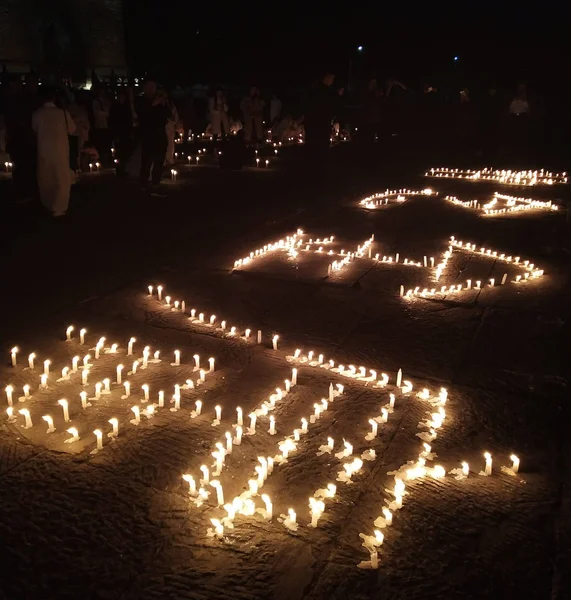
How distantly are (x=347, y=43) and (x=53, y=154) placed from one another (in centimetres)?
2045

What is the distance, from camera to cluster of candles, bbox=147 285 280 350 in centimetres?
520

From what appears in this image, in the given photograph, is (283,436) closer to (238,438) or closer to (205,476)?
(238,438)

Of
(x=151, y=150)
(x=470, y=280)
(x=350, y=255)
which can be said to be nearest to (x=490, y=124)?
(x=151, y=150)

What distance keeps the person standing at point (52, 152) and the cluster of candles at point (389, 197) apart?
5079mm

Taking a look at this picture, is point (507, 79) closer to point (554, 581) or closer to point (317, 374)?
point (317, 374)

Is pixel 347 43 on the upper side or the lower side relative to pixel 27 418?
upper

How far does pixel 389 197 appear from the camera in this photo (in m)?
12.4

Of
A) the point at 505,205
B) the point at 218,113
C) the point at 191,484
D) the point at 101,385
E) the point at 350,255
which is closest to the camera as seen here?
the point at 191,484

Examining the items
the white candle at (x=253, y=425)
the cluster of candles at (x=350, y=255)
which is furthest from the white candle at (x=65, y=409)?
the cluster of candles at (x=350, y=255)

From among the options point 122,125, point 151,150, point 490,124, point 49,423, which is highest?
point 122,125

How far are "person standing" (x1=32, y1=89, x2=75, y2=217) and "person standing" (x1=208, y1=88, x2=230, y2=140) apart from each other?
9.84m

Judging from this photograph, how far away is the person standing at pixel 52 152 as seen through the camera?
8969 mm

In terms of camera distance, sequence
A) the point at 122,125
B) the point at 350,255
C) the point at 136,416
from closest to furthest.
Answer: the point at 136,416
the point at 350,255
the point at 122,125

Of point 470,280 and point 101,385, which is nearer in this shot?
point 101,385
